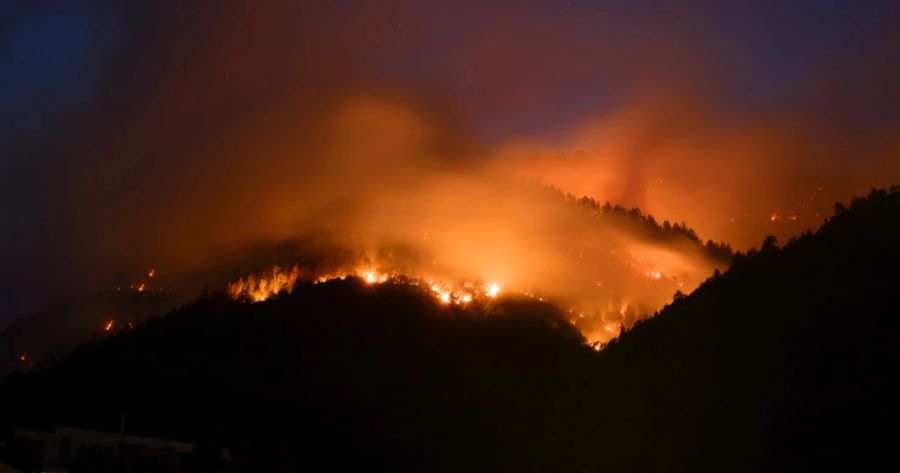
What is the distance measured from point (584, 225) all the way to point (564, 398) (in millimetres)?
93079

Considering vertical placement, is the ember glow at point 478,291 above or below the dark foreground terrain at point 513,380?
above

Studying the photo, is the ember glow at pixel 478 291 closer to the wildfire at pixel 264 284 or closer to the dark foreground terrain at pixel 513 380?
the wildfire at pixel 264 284

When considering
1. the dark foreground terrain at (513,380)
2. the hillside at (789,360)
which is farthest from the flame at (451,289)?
the hillside at (789,360)

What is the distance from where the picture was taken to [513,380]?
8056 cm

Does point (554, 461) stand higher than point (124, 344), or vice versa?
point (124, 344)

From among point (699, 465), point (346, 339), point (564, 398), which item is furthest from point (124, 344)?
point (699, 465)

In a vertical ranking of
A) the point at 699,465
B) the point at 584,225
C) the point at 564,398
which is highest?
the point at 584,225

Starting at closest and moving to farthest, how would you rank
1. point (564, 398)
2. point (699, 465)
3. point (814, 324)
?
point (699, 465), point (814, 324), point (564, 398)

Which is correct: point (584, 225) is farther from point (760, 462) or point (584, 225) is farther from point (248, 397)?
point (760, 462)

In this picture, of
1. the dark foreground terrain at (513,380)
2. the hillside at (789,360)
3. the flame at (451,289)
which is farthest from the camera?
the flame at (451,289)

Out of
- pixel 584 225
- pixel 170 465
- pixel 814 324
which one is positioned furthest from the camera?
pixel 584 225

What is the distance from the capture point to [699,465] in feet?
110

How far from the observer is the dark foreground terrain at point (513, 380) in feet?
112

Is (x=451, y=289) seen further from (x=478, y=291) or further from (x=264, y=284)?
(x=264, y=284)
